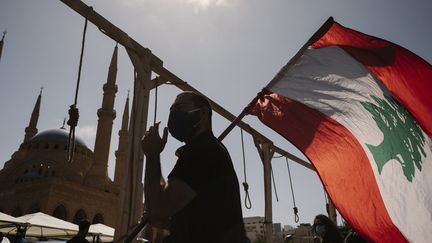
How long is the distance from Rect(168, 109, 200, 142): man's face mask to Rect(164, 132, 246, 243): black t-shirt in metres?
0.17

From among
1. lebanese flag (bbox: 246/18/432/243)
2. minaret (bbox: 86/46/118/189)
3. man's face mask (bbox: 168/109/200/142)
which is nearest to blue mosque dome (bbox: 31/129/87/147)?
minaret (bbox: 86/46/118/189)

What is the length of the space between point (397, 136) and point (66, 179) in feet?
96.0

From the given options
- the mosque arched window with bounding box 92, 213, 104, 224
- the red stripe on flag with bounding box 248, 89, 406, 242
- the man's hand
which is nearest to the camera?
the man's hand

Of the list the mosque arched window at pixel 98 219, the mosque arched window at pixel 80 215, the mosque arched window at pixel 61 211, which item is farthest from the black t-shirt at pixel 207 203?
the mosque arched window at pixel 98 219

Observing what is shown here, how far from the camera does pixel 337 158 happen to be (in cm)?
288

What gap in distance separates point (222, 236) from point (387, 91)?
7.28 ft

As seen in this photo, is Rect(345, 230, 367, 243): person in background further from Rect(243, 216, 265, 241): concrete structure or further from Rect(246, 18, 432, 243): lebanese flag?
Rect(243, 216, 265, 241): concrete structure

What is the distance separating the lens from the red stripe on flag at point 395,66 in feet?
9.00

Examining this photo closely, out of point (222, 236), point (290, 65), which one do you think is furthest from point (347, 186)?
point (222, 236)

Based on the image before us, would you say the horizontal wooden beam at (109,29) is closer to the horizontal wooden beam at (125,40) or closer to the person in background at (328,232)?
the horizontal wooden beam at (125,40)

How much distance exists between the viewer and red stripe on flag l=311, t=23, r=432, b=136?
9.00ft

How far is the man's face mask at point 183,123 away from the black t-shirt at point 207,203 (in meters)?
0.17

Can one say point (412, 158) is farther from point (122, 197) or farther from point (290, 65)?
point (122, 197)

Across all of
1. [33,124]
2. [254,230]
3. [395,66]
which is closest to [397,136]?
[395,66]
